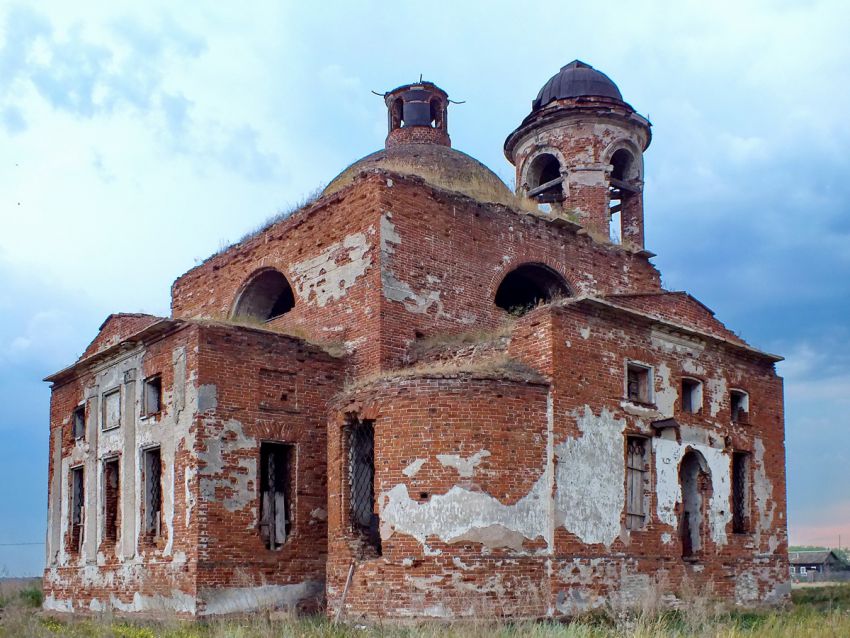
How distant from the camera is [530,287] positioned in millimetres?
18391

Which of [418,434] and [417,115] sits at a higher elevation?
[417,115]

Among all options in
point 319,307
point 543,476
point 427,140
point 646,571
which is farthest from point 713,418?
point 427,140

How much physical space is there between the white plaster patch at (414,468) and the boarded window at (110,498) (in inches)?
231

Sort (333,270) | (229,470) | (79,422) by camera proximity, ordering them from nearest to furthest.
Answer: (229,470)
(333,270)
(79,422)

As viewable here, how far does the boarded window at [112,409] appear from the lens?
52.7 feet

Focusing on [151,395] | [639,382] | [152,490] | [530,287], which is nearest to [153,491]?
[152,490]

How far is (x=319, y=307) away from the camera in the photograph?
1623 cm

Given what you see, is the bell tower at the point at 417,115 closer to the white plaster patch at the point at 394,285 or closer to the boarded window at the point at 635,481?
the white plaster patch at the point at 394,285

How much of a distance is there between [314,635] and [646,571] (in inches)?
215

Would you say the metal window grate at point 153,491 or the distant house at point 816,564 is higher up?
the metal window grate at point 153,491

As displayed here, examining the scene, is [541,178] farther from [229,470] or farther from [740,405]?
[229,470]

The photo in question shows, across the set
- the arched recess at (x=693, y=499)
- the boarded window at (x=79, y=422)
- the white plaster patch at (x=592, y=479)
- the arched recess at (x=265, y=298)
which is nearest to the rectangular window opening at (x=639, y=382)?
the white plaster patch at (x=592, y=479)

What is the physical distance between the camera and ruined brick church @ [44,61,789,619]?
1230 centimetres

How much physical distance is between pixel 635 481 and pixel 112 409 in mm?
8671
